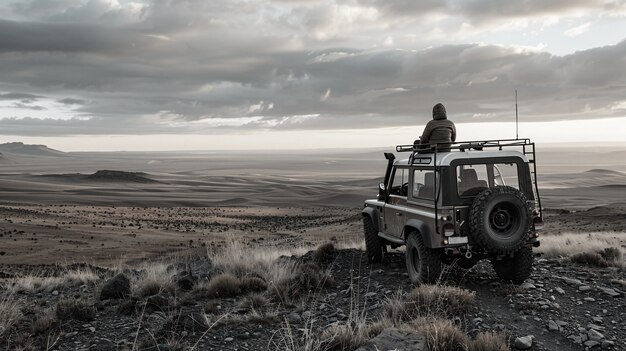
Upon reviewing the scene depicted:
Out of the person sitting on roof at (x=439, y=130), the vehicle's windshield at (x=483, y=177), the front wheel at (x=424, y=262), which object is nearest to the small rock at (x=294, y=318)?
the front wheel at (x=424, y=262)

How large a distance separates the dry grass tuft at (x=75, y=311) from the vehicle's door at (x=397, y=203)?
549cm

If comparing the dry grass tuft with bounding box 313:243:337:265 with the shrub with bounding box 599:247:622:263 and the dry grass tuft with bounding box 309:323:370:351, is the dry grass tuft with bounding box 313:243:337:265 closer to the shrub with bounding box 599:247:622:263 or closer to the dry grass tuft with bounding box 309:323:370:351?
the dry grass tuft with bounding box 309:323:370:351

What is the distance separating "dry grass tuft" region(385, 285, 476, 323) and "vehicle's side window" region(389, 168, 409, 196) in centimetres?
297

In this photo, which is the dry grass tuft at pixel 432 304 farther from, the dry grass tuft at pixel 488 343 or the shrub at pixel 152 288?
the shrub at pixel 152 288

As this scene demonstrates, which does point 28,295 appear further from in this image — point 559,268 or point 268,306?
point 559,268

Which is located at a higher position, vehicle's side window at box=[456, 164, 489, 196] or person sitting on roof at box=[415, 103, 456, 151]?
person sitting on roof at box=[415, 103, 456, 151]

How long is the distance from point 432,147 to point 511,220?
1.78 metres

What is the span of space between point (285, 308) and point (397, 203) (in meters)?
3.29

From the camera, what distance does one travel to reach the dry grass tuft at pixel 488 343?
5895 mm

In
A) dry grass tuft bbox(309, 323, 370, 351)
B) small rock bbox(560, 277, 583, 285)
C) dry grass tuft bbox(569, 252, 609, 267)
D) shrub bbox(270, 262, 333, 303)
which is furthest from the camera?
dry grass tuft bbox(569, 252, 609, 267)

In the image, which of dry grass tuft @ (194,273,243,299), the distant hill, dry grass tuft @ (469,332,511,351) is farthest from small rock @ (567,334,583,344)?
the distant hill

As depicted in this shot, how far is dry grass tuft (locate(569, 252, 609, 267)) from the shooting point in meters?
10.9

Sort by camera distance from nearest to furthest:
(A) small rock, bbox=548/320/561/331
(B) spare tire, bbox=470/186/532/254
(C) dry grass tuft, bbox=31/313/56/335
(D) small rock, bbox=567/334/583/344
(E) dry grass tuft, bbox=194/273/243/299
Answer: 1. (D) small rock, bbox=567/334/583/344
2. (A) small rock, bbox=548/320/561/331
3. (C) dry grass tuft, bbox=31/313/56/335
4. (B) spare tire, bbox=470/186/532/254
5. (E) dry grass tuft, bbox=194/273/243/299

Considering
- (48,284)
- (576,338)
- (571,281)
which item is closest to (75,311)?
(48,284)
